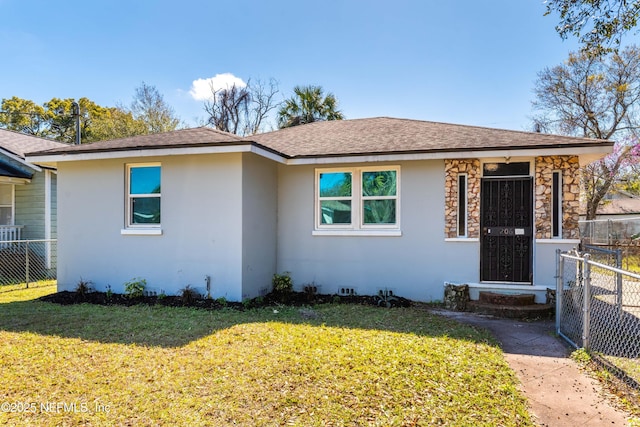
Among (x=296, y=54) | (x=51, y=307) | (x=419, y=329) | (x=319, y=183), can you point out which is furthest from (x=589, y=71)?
(x=51, y=307)

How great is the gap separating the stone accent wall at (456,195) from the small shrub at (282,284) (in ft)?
11.7

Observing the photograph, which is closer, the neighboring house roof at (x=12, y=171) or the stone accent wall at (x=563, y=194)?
the stone accent wall at (x=563, y=194)

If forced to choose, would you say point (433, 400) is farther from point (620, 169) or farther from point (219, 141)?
point (620, 169)

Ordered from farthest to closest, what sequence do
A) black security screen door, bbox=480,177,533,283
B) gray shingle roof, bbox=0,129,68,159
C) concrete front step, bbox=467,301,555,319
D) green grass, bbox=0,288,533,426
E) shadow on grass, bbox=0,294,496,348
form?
gray shingle roof, bbox=0,129,68,159 < black security screen door, bbox=480,177,533,283 < concrete front step, bbox=467,301,555,319 < shadow on grass, bbox=0,294,496,348 < green grass, bbox=0,288,533,426

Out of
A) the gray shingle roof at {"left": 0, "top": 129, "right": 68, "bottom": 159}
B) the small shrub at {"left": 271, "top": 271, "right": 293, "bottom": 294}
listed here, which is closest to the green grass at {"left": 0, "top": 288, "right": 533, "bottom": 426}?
the small shrub at {"left": 271, "top": 271, "right": 293, "bottom": 294}

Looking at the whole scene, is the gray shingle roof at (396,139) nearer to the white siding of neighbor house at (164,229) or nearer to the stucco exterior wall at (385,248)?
the stucco exterior wall at (385,248)

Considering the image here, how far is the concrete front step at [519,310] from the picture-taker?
22.6 feet

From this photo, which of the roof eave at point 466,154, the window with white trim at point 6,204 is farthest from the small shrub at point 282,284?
the window with white trim at point 6,204

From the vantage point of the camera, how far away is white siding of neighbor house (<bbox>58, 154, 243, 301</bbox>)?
24.8ft

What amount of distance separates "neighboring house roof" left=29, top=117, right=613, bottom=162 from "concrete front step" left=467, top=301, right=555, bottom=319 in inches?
116

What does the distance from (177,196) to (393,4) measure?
7564 millimetres

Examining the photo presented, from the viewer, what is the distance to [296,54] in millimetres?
17172

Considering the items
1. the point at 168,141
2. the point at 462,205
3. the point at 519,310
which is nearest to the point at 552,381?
the point at 519,310

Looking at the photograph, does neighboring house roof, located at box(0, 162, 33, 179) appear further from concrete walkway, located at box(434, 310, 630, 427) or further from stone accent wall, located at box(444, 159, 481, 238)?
concrete walkway, located at box(434, 310, 630, 427)
